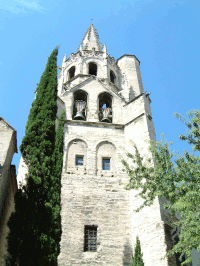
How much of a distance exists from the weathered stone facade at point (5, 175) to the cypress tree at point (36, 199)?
543 millimetres

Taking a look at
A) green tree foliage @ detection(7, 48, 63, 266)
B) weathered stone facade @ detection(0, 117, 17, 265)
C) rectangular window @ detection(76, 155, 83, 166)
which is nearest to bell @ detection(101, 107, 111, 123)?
rectangular window @ detection(76, 155, 83, 166)

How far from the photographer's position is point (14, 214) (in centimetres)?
784

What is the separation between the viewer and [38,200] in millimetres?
8203

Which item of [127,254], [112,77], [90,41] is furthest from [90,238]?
[90,41]

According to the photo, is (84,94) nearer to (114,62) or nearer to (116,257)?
(114,62)

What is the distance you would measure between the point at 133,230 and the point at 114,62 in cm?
1608

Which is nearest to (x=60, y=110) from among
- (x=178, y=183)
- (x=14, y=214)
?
(x=178, y=183)

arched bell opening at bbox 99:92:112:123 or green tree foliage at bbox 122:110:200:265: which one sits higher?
arched bell opening at bbox 99:92:112:123

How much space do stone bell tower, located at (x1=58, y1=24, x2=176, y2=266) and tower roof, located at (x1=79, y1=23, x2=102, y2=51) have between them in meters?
3.90

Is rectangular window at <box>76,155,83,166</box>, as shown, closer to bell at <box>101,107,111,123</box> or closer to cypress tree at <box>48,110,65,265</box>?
bell at <box>101,107,111,123</box>

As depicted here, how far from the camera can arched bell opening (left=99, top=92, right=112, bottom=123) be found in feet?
62.8

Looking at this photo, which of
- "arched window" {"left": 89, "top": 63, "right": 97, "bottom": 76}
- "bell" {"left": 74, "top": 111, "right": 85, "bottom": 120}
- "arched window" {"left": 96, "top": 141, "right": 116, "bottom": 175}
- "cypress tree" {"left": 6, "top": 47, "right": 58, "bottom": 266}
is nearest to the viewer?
"cypress tree" {"left": 6, "top": 47, "right": 58, "bottom": 266}

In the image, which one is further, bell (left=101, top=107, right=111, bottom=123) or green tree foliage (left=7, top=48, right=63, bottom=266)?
bell (left=101, top=107, right=111, bottom=123)

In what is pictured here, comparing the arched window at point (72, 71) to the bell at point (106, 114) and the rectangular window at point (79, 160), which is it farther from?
the rectangular window at point (79, 160)
